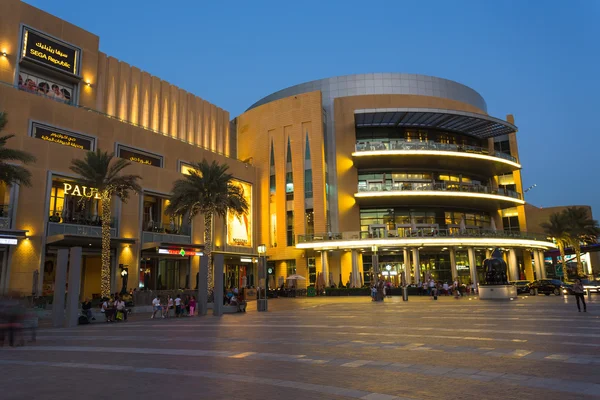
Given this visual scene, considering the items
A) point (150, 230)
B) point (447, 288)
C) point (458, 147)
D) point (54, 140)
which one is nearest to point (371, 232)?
point (447, 288)

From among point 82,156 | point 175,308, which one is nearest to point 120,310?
point 175,308

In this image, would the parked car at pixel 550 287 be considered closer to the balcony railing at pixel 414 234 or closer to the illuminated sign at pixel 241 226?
the balcony railing at pixel 414 234

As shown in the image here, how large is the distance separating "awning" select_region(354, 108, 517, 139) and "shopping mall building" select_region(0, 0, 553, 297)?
0.26 metres

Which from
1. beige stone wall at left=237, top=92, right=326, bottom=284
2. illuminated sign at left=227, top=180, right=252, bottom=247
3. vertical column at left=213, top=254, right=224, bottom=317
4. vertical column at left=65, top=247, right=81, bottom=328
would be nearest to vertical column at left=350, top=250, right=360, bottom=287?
beige stone wall at left=237, top=92, right=326, bottom=284

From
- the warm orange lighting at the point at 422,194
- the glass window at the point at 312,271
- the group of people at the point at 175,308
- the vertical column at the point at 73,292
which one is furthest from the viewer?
the glass window at the point at 312,271

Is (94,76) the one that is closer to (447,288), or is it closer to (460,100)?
(447,288)

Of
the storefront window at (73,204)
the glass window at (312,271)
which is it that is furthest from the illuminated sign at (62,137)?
the glass window at (312,271)

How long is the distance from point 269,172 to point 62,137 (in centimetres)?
2562

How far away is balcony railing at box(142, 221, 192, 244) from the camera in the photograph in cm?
4262

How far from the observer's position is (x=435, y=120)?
55.2 meters

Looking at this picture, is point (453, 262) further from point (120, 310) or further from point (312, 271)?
point (120, 310)

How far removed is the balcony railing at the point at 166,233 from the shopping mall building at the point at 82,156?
108 mm

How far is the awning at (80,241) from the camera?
3341cm

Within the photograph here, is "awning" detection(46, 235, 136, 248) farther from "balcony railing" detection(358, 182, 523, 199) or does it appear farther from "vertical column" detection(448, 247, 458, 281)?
"vertical column" detection(448, 247, 458, 281)
